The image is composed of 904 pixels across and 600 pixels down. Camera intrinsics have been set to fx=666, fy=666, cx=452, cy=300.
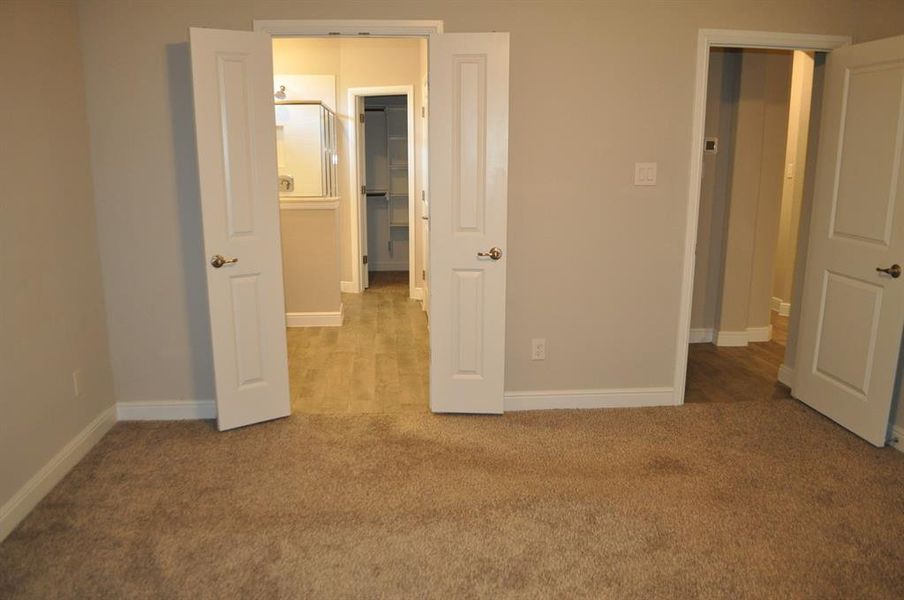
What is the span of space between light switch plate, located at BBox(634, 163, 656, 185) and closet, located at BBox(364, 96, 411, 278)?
5137mm

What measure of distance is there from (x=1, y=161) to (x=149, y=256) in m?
0.98

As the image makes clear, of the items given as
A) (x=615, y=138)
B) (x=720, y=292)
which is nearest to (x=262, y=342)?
(x=615, y=138)

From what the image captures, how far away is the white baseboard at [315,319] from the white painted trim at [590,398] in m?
2.44

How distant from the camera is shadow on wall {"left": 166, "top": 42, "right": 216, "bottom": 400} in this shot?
11.1 ft

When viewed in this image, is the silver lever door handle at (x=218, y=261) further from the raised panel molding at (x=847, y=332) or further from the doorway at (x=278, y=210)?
the raised panel molding at (x=847, y=332)

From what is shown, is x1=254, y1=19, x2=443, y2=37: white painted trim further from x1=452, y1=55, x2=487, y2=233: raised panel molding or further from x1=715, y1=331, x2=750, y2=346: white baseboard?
x1=715, y1=331, x2=750, y2=346: white baseboard

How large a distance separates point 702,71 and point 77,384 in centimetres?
356

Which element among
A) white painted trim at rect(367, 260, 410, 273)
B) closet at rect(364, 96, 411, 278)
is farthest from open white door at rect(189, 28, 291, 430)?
white painted trim at rect(367, 260, 410, 273)

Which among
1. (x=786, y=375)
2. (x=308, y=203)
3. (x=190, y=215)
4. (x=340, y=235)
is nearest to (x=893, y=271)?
(x=786, y=375)

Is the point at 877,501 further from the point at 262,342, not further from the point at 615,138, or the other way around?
the point at 262,342

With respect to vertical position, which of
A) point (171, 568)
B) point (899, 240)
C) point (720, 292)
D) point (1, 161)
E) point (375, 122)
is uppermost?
point (375, 122)

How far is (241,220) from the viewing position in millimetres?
3361

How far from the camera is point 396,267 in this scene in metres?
8.80

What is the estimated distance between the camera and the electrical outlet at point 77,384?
3174mm
